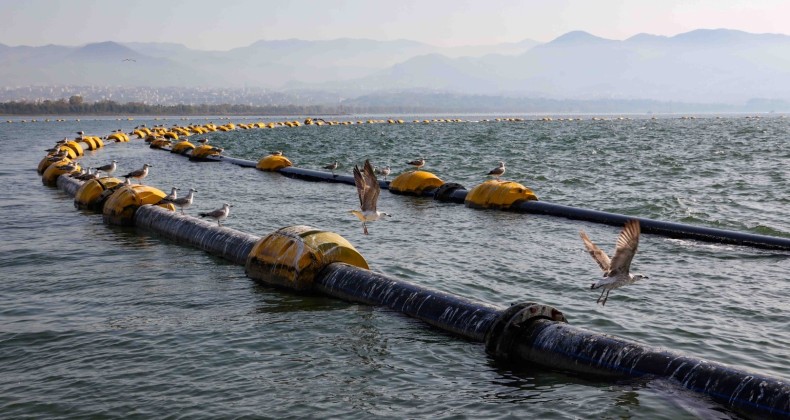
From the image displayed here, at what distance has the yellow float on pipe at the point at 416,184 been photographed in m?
29.6

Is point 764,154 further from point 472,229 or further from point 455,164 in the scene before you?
point 472,229

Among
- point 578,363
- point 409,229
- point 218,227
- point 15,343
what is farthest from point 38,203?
point 578,363

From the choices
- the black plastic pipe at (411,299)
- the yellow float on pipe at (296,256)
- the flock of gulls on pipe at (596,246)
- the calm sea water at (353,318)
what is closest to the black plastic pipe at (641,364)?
the calm sea water at (353,318)

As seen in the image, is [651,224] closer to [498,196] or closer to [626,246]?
[498,196]

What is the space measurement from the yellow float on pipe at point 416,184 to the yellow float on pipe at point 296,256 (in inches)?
579

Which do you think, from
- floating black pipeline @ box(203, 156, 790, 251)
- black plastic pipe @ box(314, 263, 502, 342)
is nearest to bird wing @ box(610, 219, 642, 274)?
black plastic pipe @ box(314, 263, 502, 342)

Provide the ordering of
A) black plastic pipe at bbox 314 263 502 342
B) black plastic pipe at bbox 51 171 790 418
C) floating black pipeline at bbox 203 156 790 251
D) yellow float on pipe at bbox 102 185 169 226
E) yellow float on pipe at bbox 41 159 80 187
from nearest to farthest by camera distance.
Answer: black plastic pipe at bbox 51 171 790 418, black plastic pipe at bbox 314 263 502 342, floating black pipeline at bbox 203 156 790 251, yellow float on pipe at bbox 102 185 169 226, yellow float on pipe at bbox 41 159 80 187

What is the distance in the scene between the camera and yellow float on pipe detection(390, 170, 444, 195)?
29578 millimetres

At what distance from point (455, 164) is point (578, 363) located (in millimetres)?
39723

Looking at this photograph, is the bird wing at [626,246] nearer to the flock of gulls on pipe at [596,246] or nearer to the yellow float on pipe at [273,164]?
the flock of gulls on pipe at [596,246]

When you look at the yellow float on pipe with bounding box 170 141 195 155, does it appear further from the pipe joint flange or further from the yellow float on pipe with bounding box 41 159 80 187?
the pipe joint flange

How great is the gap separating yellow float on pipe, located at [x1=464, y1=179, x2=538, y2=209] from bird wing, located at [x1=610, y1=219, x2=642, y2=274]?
49.8ft

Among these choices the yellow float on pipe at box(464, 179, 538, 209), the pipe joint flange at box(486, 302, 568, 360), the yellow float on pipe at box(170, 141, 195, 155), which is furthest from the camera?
the yellow float on pipe at box(170, 141, 195, 155)

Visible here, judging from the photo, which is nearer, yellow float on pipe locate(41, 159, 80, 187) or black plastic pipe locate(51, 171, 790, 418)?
black plastic pipe locate(51, 171, 790, 418)
